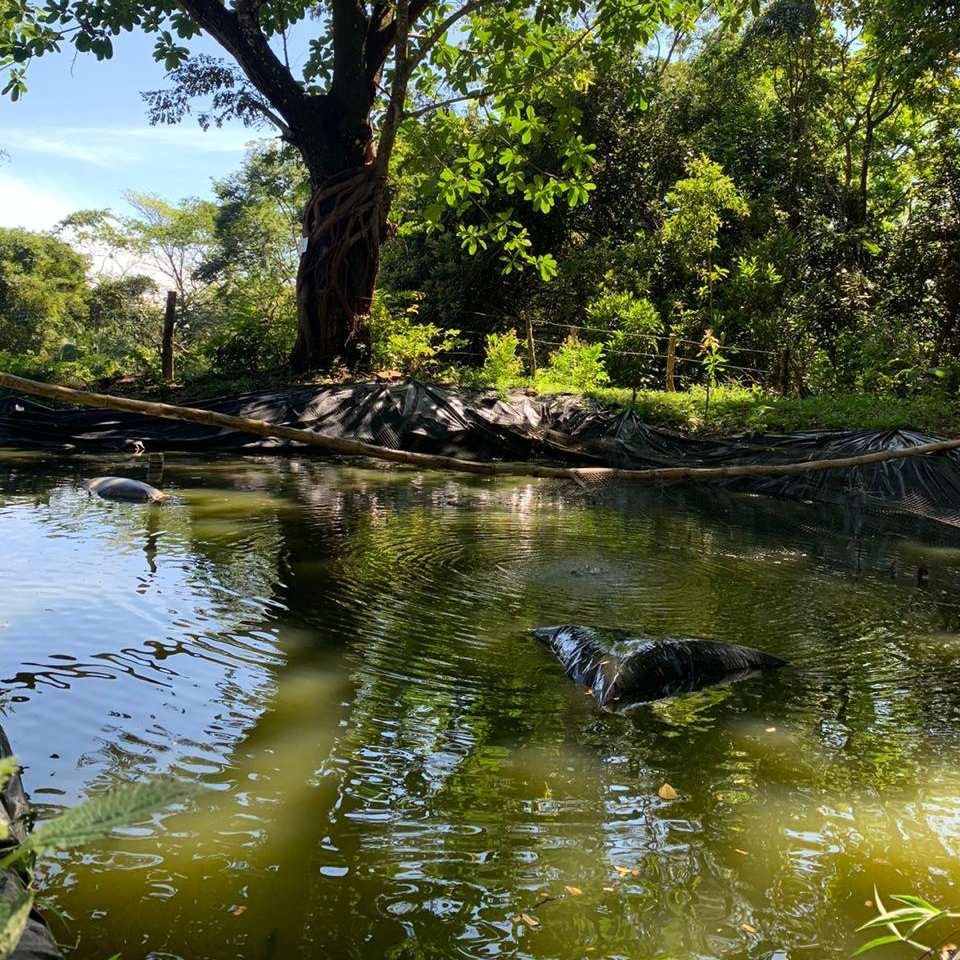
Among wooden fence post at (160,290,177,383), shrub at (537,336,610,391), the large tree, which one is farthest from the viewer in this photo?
wooden fence post at (160,290,177,383)

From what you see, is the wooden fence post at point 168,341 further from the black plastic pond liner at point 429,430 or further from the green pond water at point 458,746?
the green pond water at point 458,746

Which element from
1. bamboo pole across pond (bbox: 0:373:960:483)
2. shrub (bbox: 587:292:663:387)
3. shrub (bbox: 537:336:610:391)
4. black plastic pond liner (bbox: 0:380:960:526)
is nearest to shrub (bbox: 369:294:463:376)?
black plastic pond liner (bbox: 0:380:960:526)

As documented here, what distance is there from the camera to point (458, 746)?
2.62 metres

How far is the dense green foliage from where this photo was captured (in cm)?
1105

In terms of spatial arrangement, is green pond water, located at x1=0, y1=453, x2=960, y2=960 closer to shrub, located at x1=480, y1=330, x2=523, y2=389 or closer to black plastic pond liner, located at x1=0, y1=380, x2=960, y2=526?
black plastic pond liner, located at x1=0, y1=380, x2=960, y2=526

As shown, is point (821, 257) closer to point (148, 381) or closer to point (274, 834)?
point (148, 381)

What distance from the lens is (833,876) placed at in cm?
196

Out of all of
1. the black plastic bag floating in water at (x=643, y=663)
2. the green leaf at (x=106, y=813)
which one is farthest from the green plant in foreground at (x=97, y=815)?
the black plastic bag floating in water at (x=643, y=663)

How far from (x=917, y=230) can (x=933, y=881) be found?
40.1ft

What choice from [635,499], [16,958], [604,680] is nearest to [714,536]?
[635,499]

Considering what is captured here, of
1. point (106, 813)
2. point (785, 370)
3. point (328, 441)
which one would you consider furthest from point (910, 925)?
point (785, 370)

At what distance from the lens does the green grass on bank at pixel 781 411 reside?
9.17m

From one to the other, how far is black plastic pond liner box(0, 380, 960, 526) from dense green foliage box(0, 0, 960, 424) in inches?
54.0

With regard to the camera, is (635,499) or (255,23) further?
(255,23)
